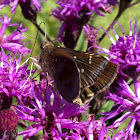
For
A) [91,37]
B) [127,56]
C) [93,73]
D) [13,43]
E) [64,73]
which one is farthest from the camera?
[91,37]

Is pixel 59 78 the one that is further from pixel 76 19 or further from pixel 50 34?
pixel 50 34

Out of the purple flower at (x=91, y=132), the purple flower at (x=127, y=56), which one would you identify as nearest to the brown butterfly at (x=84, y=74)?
the purple flower at (x=91, y=132)

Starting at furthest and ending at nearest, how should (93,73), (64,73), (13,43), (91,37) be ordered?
(91,37), (13,43), (64,73), (93,73)

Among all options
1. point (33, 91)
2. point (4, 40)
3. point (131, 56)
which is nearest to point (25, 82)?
point (33, 91)

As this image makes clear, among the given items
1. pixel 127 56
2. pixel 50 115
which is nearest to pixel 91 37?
pixel 127 56

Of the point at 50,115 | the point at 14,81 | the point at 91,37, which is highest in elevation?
the point at 91,37

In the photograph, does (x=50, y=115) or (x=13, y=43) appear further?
(x=13, y=43)

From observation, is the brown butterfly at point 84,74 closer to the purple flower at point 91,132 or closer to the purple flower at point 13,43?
the purple flower at point 91,132

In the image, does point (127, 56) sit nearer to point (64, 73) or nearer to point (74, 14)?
point (64, 73)
